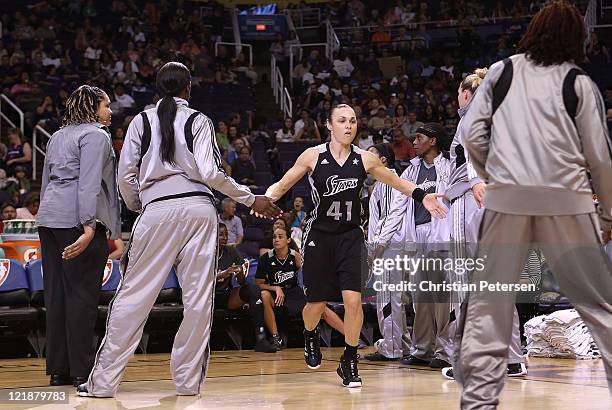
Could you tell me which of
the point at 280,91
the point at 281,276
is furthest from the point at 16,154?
the point at 280,91

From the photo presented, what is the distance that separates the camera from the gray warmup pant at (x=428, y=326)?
7.97 metres

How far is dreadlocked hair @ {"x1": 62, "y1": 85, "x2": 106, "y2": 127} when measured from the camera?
646 centimetres

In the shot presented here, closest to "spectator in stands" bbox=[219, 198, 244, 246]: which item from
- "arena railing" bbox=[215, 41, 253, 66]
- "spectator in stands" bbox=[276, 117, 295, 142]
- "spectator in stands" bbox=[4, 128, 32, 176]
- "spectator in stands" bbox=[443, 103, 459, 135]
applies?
"spectator in stands" bbox=[4, 128, 32, 176]

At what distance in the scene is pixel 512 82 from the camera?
4102 mm

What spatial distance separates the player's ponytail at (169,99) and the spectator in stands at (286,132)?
38.4 feet

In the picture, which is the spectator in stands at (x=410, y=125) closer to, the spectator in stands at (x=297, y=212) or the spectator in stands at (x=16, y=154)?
the spectator in stands at (x=297, y=212)

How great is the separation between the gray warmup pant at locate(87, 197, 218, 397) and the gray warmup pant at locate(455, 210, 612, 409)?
2.23 m

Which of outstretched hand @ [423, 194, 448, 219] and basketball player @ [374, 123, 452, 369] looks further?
basketball player @ [374, 123, 452, 369]

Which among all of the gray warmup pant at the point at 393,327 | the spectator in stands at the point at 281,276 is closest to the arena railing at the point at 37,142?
the spectator in stands at the point at 281,276

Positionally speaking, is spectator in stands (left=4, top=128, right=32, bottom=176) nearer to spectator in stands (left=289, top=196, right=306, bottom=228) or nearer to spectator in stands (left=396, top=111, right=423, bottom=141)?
spectator in stands (left=289, top=196, right=306, bottom=228)

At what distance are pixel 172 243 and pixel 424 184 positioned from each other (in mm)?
2947

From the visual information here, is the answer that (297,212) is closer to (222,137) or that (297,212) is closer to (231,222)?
(231,222)

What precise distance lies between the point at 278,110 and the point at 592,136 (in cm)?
1703

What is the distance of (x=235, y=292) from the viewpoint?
1011cm
